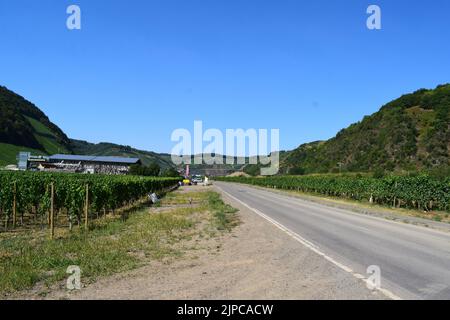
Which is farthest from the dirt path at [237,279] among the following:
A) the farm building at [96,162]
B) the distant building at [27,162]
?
the farm building at [96,162]

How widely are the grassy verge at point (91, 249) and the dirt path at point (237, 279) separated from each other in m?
0.86

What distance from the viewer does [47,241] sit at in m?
14.1

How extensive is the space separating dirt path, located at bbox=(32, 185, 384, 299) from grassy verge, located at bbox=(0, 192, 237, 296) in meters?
0.86

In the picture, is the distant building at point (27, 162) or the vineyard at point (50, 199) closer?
the vineyard at point (50, 199)

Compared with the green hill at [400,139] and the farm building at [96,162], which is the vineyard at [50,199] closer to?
the green hill at [400,139]

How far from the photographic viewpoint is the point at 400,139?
87875mm

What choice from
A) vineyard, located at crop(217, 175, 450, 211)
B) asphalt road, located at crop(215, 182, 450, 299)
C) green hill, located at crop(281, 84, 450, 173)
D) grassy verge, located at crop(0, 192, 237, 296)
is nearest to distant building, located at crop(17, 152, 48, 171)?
green hill, located at crop(281, 84, 450, 173)

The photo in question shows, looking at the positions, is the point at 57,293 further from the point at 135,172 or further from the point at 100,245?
the point at 135,172

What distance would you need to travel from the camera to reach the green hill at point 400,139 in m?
79.7

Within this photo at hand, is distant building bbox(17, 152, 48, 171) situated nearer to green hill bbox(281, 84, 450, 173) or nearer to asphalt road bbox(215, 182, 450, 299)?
green hill bbox(281, 84, 450, 173)

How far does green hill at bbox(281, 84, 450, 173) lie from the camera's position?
79688mm

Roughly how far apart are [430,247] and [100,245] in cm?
974

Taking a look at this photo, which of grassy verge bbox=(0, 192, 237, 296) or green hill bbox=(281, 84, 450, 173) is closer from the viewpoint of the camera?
grassy verge bbox=(0, 192, 237, 296)
